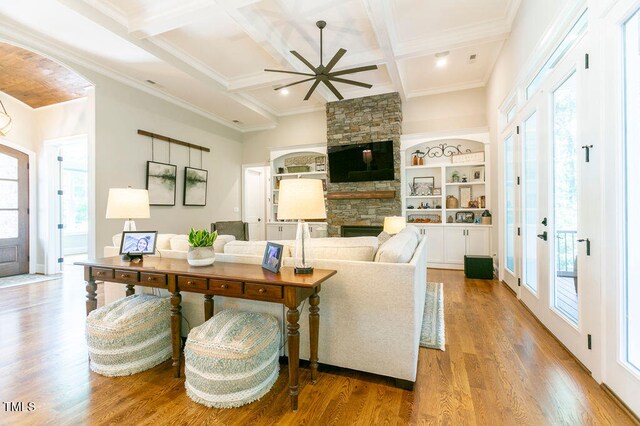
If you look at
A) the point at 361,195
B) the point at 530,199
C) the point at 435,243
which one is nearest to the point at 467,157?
the point at 435,243

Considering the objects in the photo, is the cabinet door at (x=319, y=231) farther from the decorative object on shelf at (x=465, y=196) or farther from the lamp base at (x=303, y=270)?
the lamp base at (x=303, y=270)

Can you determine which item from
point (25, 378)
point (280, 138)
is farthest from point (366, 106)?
point (25, 378)

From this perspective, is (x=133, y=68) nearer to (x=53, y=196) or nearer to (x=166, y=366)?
(x=53, y=196)

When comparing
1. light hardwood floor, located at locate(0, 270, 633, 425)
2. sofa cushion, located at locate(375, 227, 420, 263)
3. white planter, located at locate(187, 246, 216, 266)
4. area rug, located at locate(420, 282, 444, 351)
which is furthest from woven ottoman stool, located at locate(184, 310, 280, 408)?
area rug, located at locate(420, 282, 444, 351)

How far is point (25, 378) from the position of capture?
202 centimetres

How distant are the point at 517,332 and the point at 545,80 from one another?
2373 millimetres

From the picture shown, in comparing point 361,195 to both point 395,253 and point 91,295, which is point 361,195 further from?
point 91,295

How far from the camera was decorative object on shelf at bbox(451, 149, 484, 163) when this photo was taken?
18.4 feet

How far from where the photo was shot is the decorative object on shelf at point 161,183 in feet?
17.3

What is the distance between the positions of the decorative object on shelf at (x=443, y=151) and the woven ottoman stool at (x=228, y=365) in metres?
5.39

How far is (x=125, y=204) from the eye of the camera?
2764 millimetres

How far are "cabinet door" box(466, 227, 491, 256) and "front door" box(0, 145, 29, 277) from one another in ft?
26.9

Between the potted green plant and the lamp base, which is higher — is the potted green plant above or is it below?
above

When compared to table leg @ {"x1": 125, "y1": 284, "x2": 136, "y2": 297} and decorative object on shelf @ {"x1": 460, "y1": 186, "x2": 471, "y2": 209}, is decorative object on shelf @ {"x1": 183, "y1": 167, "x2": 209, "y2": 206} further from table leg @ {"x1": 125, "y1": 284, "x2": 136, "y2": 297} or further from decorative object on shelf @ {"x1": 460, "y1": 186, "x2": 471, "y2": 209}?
decorative object on shelf @ {"x1": 460, "y1": 186, "x2": 471, "y2": 209}
